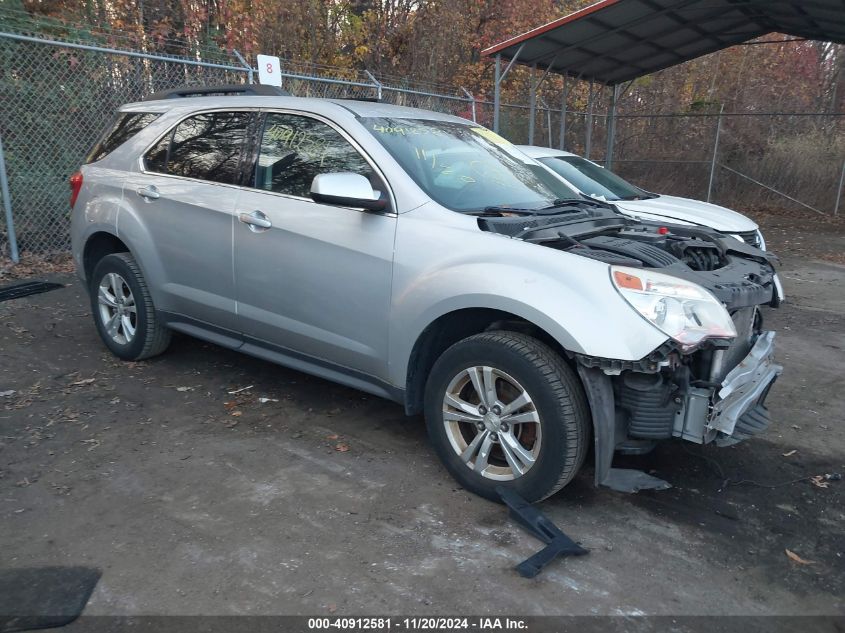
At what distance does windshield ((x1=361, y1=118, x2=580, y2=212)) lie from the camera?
3.87 meters

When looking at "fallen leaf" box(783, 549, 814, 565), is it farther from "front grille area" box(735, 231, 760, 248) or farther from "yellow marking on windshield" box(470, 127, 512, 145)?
"front grille area" box(735, 231, 760, 248)

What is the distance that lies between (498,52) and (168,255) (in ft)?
28.5

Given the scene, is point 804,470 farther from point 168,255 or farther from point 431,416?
point 168,255

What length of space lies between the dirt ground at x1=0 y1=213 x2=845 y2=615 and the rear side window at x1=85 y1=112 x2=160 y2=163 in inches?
67.3

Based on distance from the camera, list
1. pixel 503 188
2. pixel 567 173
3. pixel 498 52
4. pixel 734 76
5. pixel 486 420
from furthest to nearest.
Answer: pixel 734 76, pixel 498 52, pixel 567 173, pixel 503 188, pixel 486 420

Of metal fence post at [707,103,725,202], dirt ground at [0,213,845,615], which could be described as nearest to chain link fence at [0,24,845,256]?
metal fence post at [707,103,725,202]

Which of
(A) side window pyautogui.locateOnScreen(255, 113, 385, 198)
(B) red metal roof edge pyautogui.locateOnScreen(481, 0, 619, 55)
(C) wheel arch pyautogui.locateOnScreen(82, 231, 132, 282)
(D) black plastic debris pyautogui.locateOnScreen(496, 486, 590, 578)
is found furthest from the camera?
(B) red metal roof edge pyautogui.locateOnScreen(481, 0, 619, 55)

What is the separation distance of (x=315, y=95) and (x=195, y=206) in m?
7.32

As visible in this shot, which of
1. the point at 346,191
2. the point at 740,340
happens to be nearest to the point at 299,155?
the point at 346,191

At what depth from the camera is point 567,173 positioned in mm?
8539

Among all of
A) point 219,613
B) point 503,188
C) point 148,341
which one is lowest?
Result: point 219,613

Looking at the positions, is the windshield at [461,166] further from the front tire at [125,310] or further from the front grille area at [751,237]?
the front grille area at [751,237]

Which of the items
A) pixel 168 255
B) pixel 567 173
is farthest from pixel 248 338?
pixel 567 173

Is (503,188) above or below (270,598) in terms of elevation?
above
